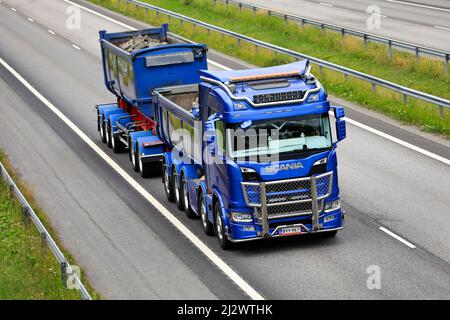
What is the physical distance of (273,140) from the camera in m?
19.2

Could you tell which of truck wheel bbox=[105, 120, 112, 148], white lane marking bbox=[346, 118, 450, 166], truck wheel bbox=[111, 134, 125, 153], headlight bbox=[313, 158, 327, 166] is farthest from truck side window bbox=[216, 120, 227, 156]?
truck wheel bbox=[105, 120, 112, 148]

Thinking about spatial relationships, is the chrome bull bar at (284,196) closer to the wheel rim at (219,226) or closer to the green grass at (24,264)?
the wheel rim at (219,226)

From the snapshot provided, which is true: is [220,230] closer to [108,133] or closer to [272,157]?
[272,157]

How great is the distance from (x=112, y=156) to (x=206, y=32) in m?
19.8

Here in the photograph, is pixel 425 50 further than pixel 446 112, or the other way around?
pixel 425 50

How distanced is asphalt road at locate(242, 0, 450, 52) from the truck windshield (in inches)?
903

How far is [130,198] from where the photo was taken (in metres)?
24.4

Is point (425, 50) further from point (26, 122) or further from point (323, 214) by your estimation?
point (323, 214)

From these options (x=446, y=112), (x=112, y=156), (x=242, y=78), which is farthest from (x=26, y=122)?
(x=242, y=78)

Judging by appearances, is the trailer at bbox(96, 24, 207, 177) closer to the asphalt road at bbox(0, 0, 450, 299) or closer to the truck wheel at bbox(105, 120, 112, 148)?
the truck wheel at bbox(105, 120, 112, 148)

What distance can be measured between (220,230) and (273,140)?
2.07 meters

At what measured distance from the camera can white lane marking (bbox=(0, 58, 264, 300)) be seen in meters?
18.0

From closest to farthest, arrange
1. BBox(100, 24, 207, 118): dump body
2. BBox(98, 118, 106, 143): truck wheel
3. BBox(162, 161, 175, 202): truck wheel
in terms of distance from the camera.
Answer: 1. BBox(162, 161, 175, 202): truck wheel
2. BBox(100, 24, 207, 118): dump body
3. BBox(98, 118, 106, 143): truck wheel

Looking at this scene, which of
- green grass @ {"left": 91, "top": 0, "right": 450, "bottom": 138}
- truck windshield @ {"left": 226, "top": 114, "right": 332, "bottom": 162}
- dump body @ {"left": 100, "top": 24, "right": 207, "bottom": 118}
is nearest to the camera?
truck windshield @ {"left": 226, "top": 114, "right": 332, "bottom": 162}
